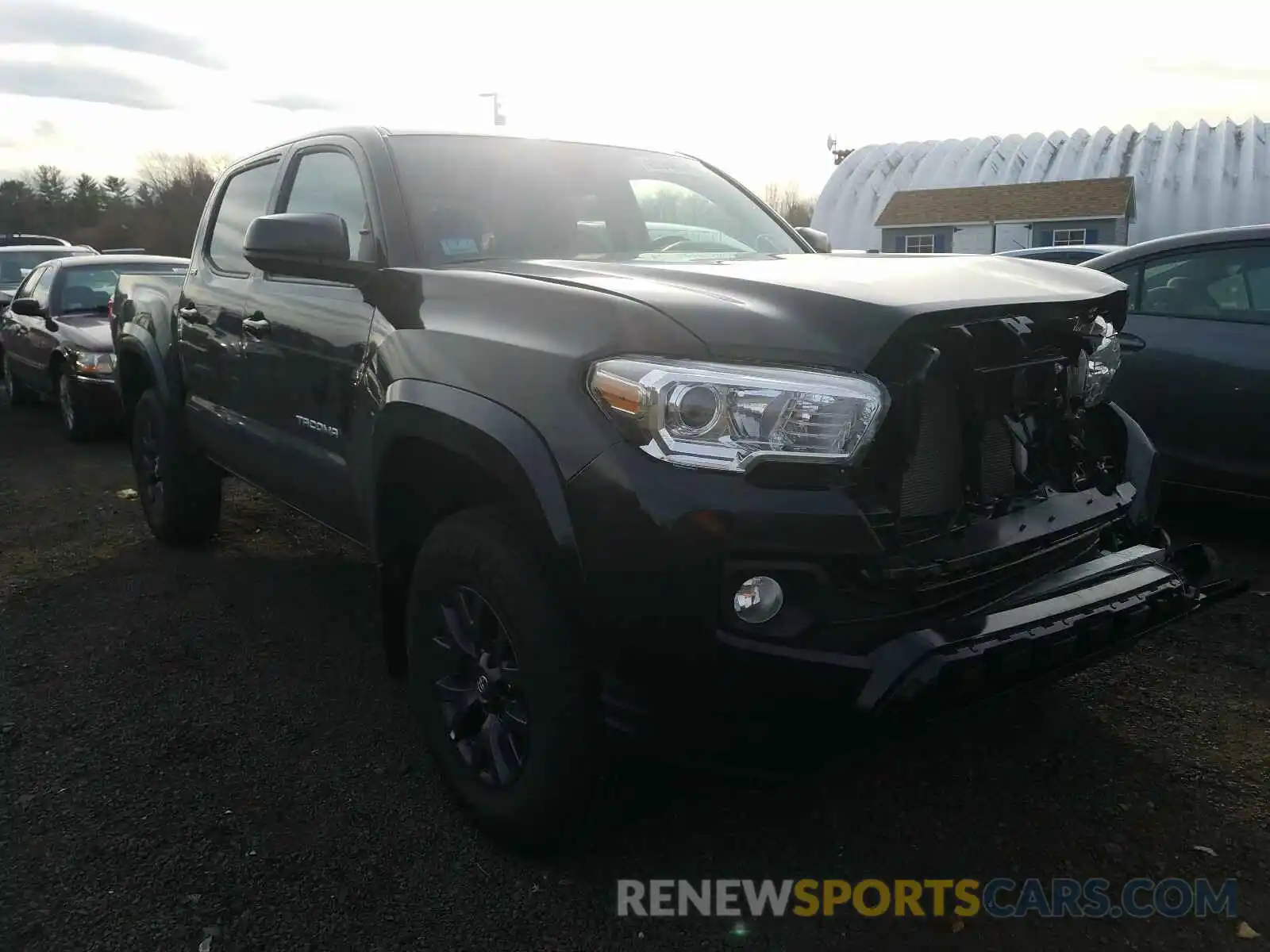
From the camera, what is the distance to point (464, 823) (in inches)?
112

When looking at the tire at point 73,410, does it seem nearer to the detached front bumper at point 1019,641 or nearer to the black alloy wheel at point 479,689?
the black alloy wheel at point 479,689

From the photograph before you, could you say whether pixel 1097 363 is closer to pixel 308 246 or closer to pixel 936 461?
pixel 936 461

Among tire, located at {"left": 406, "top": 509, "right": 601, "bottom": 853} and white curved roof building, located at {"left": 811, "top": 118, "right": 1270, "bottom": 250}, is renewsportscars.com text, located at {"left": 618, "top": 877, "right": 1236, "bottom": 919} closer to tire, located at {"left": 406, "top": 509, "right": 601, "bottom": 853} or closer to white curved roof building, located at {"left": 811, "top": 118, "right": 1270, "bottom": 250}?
tire, located at {"left": 406, "top": 509, "right": 601, "bottom": 853}

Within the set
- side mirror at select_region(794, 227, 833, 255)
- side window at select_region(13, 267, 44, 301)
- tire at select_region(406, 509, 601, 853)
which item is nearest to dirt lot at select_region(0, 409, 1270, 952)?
tire at select_region(406, 509, 601, 853)

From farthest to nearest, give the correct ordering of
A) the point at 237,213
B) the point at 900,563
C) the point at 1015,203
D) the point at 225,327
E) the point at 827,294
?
the point at 1015,203 < the point at 237,213 < the point at 225,327 < the point at 827,294 < the point at 900,563

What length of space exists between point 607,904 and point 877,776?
0.96 meters

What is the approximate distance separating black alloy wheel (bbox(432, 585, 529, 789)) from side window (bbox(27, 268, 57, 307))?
8.06 metres

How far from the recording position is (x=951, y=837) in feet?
8.98

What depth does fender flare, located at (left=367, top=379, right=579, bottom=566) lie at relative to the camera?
2.24 meters

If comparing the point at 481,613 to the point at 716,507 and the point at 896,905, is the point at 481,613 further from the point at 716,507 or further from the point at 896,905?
the point at 896,905

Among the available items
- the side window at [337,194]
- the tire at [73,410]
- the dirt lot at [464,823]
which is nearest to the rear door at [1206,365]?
the dirt lot at [464,823]

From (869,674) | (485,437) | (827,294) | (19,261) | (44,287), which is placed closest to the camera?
(869,674)

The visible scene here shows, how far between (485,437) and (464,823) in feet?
3.67

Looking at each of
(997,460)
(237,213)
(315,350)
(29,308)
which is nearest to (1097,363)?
(997,460)
